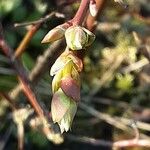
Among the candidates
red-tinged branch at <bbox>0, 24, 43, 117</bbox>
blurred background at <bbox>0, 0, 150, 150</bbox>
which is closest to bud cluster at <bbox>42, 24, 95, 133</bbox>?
red-tinged branch at <bbox>0, 24, 43, 117</bbox>

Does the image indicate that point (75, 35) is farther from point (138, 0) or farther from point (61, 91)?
point (138, 0)

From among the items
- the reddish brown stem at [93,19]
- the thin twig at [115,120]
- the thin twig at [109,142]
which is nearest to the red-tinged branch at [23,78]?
the reddish brown stem at [93,19]

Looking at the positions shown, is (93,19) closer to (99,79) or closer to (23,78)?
(23,78)

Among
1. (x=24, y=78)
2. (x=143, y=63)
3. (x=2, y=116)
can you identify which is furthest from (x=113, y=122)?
(x=24, y=78)

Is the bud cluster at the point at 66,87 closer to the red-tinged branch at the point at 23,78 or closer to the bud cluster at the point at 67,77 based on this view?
the bud cluster at the point at 67,77

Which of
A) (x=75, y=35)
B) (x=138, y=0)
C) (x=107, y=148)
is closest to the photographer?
(x=75, y=35)

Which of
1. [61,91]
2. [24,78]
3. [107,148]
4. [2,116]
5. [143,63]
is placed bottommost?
[107,148]

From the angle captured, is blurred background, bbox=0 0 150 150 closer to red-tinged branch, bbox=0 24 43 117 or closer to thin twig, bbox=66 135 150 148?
thin twig, bbox=66 135 150 148
